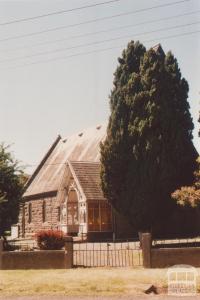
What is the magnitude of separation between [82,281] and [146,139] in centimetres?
1452

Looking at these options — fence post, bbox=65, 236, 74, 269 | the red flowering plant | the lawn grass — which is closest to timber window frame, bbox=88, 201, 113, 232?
the red flowering plant

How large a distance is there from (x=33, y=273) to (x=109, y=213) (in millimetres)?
15853

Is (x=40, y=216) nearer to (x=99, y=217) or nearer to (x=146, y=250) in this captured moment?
(x=99, y=217)

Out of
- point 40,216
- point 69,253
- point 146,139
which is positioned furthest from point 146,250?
point 40,216

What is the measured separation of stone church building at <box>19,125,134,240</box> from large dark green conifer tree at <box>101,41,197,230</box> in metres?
3.13

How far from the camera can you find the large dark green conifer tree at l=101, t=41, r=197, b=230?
26.0 m

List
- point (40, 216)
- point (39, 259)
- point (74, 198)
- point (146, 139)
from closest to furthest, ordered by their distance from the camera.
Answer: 1. point (39, 259)
2. point (146, 139)
3. point (74, 198)
4. point (40, 216)

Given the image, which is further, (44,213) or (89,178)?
(44,213)

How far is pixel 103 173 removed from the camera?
90.7 ft

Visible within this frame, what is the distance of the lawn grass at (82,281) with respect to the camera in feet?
38.3

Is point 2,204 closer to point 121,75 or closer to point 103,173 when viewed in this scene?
point 103,173

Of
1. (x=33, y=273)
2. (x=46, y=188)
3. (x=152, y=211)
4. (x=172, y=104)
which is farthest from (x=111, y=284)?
(x=46, y=188)

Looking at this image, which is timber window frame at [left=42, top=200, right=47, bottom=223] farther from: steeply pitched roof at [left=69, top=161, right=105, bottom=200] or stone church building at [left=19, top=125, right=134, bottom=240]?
steeply pitched roof at [left=69, top=161, right=105, bottom=200]

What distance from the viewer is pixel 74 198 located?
33.6 m
